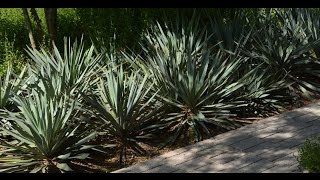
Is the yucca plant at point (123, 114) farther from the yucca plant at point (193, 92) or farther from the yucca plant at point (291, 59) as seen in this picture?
the yucca plant at point (291, 59)

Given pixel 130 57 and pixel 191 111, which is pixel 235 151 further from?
pixel 130 57

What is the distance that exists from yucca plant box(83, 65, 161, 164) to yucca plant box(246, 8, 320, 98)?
200 centimetres

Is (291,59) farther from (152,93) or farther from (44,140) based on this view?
(44,140)

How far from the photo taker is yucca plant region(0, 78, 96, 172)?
4.52 m

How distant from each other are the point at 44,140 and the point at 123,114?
0.86m

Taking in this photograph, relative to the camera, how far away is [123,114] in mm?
4996

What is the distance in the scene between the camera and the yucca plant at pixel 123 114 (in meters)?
4.97

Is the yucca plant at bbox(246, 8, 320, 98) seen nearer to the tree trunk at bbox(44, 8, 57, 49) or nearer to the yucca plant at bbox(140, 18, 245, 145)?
the yucca plant at bbox(140, 18, 245, 145)

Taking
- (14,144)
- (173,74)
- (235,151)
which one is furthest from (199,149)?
(14,144)

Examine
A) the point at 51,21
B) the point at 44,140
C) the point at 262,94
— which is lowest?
the point at 44,140

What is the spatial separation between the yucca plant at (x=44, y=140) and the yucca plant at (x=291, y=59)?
2.81 metres

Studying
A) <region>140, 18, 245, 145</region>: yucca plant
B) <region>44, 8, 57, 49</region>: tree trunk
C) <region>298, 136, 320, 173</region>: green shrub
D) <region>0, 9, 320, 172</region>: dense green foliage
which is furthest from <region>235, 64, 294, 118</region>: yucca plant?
<region>44, 8, 57, 49</region>: tree trunk

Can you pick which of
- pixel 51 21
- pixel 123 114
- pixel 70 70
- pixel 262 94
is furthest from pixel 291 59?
pixel 51 21

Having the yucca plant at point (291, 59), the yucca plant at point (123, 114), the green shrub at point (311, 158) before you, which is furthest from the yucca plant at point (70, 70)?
the green shrub at point (311, 158)
